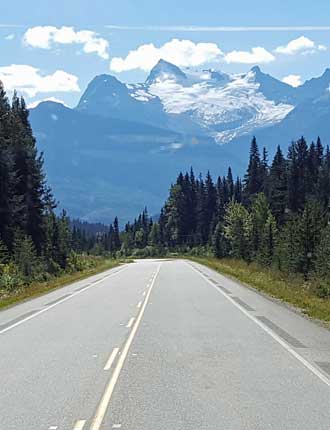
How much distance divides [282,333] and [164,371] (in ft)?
16.8

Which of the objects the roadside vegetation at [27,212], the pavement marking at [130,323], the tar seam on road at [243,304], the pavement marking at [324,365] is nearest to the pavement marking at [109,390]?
the pavement marking at [130,323]

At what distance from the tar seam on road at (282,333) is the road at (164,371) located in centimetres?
2

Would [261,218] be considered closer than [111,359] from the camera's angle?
No

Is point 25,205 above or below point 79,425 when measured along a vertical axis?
above

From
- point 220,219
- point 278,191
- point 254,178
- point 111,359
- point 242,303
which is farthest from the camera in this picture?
point 220,219

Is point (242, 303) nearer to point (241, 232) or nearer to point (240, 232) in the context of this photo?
point (241, 232)

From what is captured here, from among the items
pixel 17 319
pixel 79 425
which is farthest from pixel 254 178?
pixel 79 425

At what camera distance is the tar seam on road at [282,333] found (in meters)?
12.7

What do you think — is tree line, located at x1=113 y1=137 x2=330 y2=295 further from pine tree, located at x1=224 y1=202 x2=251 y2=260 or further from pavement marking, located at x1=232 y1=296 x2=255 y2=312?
pavement marking, located at x1=232 y1=296 x2=255 y2=312

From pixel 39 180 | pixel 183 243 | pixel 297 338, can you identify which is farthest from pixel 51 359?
pixel 183 243

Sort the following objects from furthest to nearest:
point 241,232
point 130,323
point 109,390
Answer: point 241,232
point 130,323
point 109,390

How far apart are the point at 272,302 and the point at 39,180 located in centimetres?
3798

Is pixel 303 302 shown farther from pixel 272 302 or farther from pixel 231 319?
pixel 231 319

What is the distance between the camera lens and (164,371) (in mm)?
9969
